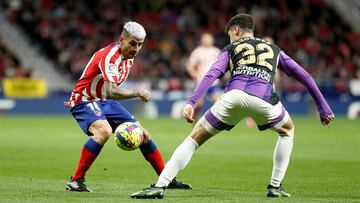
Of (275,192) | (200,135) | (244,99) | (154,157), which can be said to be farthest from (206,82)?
(154,157)

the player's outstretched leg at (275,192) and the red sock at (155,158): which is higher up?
the red sock at (155,158)

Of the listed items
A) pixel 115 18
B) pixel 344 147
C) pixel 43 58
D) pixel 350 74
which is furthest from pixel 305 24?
pixel 344 147

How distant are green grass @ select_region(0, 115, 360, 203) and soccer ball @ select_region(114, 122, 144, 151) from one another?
53 centimetres

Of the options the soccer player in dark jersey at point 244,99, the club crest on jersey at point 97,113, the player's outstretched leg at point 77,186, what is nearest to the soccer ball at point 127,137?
the club crest on jersey at point 97,113

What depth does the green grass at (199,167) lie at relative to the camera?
30.8 ft

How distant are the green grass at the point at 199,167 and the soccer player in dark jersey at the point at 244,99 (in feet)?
1.28

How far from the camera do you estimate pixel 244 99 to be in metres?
8.77

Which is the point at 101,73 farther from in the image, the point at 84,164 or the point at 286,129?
the point at 286,129

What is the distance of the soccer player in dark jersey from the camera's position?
8695mm

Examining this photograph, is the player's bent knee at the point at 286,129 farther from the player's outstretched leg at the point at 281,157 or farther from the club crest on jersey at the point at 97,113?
the club crest on jersey at the point at 97,113

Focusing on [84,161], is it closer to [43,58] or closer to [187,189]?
Answer: [187,189]

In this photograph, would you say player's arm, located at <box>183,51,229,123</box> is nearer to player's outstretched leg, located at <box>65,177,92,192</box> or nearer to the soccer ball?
the soccer ball

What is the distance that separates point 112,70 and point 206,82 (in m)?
→ 1.36

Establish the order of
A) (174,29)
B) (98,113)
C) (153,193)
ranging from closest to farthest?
1. (153,193)
2. (98,113)
3. (174,29)
